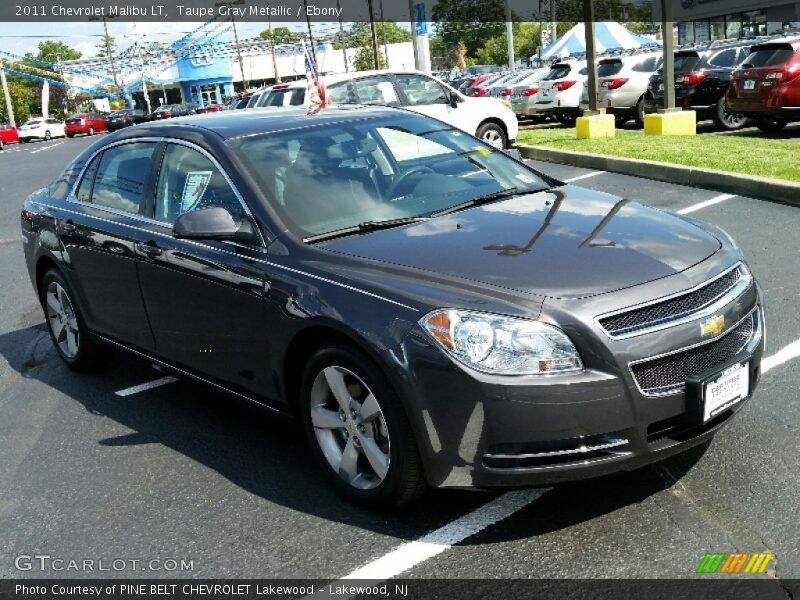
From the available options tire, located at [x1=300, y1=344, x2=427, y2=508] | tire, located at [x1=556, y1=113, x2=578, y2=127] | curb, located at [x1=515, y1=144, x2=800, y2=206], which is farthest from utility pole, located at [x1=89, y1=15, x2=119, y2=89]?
tire, located at [x1=300, y1=344, x2=427, y2=508]

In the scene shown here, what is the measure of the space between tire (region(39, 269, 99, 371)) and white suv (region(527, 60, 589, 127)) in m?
17.1

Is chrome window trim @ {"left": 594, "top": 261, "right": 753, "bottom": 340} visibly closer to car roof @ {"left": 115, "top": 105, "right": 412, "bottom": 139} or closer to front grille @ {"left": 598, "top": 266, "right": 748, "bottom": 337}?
front grille @ {"left": 598, "top": 266, "right": 748, "bottom": 337}

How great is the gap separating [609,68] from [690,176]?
10183mm

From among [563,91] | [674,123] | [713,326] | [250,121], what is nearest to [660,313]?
[713,326]

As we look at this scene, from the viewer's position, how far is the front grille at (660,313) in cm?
327

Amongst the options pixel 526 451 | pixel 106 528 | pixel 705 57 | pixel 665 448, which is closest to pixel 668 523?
pixel 665 448

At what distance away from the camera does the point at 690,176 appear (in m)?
10.7

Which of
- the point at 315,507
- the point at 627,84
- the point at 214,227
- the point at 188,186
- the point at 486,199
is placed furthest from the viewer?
the point at 627,84

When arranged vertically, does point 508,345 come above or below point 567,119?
above

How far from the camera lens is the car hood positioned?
3.45m

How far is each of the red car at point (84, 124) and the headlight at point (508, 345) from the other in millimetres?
55082

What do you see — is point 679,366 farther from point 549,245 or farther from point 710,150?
point 710,150

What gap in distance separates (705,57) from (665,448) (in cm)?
1652

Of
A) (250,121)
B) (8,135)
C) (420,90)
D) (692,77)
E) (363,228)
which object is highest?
(250,121)
